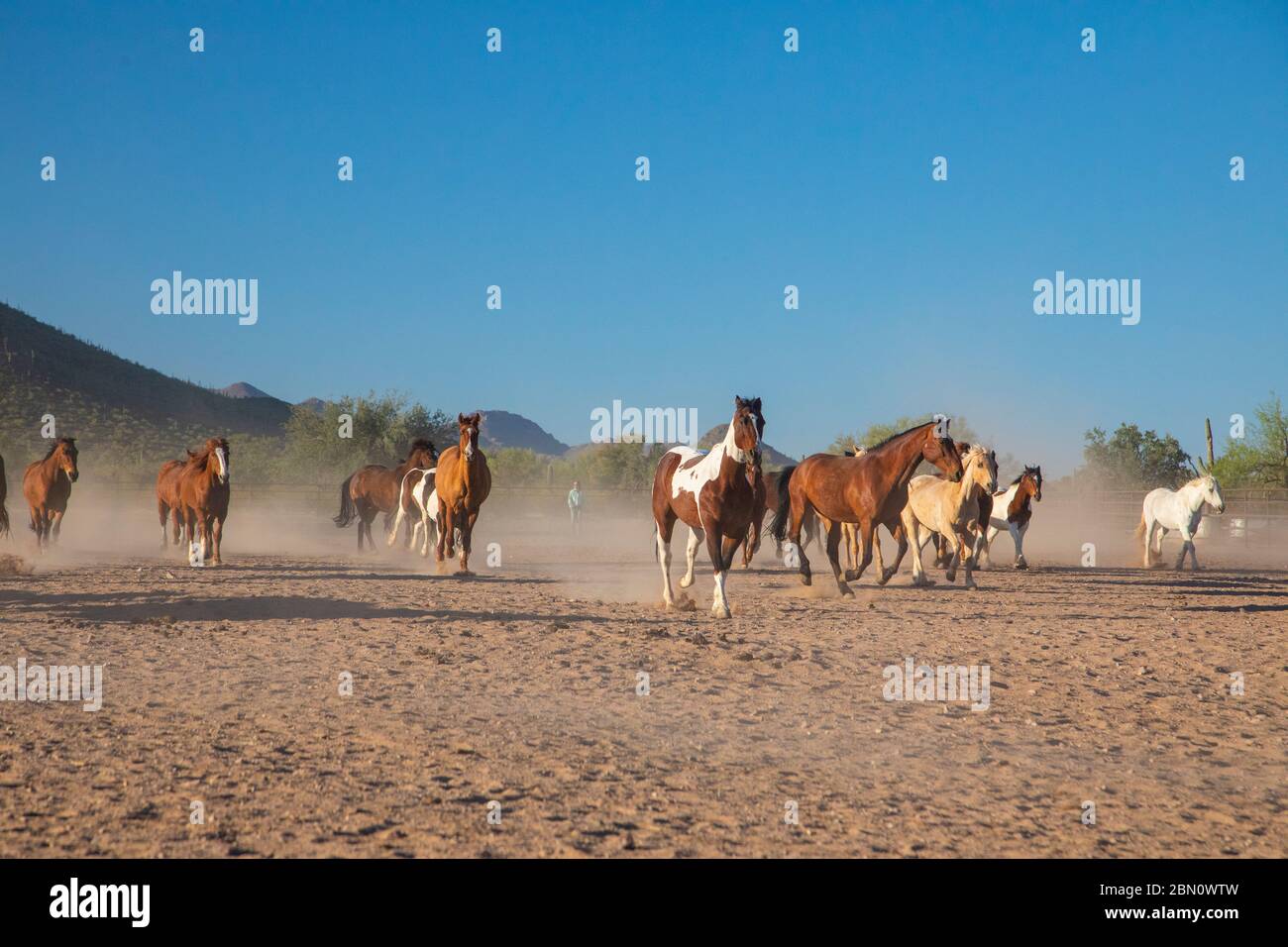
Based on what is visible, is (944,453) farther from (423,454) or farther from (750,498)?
(423,454)

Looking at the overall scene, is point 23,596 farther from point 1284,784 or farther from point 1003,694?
point 1284,784

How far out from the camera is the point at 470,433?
15.8 meters

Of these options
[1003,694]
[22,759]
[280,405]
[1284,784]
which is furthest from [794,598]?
[280,405]

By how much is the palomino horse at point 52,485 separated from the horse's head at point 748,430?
1437cm

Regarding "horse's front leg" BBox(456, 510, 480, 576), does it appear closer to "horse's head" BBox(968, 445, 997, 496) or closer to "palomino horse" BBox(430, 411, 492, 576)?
"palomino horse" BBox(430, 411, 492, 576)

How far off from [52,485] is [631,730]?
1751 cm

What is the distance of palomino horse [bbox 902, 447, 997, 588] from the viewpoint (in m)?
15.0

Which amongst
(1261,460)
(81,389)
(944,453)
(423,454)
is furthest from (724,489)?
(81,389)

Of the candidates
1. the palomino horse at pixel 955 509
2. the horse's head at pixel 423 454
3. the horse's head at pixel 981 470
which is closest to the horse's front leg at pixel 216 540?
the horse's head at pixel 423 454

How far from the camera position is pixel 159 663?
7.91m

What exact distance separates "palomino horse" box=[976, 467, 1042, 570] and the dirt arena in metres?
5.01

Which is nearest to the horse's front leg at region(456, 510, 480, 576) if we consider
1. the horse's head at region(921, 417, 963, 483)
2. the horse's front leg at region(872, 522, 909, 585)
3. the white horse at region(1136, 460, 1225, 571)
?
the horse's front leg at region(872, 522, 909, 585)

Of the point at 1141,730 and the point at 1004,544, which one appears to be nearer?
the point at 1141,730
